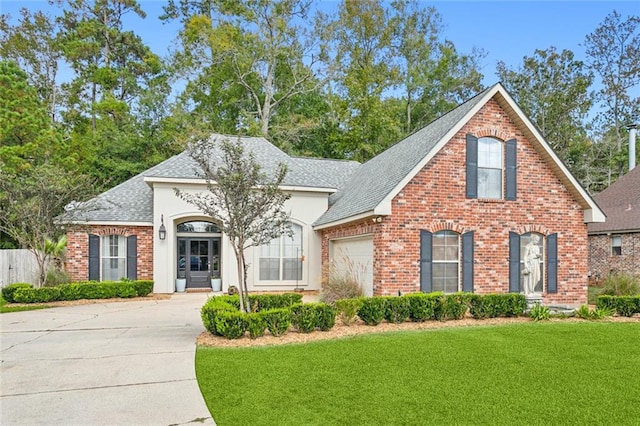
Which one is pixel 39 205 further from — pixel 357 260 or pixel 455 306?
pixel 455 306

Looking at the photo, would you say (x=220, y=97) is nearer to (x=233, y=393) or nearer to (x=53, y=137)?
(x=53, y=137)

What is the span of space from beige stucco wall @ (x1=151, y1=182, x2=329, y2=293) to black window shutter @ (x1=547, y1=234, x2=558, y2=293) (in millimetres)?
7844

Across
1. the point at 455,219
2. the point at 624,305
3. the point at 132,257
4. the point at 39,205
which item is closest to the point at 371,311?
the point at 455,219

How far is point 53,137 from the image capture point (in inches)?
973

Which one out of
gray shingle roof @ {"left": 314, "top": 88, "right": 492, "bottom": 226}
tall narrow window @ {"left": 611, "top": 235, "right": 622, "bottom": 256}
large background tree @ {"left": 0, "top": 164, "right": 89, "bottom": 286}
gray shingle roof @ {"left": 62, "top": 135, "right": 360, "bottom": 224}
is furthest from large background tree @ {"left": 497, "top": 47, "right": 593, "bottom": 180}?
large background tree @ {"left": 0, "top": 164, "right": 89, "bottom": 286}

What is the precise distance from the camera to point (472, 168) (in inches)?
500

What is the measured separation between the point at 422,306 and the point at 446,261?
2956 mm

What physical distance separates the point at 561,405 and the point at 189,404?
162 inches

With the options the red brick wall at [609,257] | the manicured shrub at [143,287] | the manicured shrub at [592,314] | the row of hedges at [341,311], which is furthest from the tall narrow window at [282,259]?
the red brick wall at [609,257]

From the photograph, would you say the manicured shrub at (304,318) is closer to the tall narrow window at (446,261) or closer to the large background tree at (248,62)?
the tall narrow window at (446,261)

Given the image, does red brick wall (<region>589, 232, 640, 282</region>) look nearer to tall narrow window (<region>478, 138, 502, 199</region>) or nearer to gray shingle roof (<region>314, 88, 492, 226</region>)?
tall narrow window (<region>478, 138, 502, 199</region>)

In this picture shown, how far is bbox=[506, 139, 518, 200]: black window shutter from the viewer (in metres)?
12.9

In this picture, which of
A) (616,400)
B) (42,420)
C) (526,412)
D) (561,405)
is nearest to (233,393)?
(42,420)

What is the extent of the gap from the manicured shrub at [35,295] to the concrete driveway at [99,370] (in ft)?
7.15
